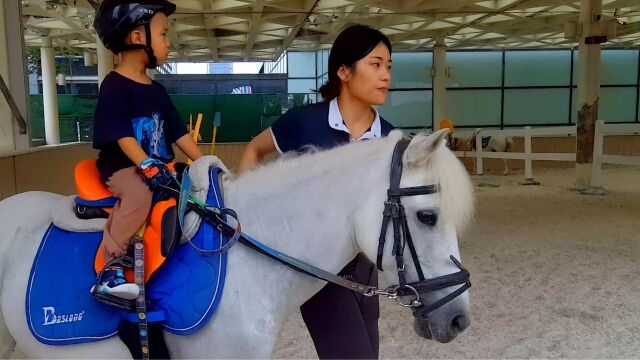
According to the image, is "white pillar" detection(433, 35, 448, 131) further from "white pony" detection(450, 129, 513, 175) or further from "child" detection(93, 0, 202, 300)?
"child" detection(93, 0, 202, 300)

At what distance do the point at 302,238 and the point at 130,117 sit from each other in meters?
0.72

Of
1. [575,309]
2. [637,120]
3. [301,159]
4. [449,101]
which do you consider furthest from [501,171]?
[301,159]

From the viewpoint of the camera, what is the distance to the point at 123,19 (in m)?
1.74

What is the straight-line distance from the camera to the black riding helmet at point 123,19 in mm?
1747

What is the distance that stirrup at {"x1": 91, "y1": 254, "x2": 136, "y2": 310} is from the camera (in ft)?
4.80

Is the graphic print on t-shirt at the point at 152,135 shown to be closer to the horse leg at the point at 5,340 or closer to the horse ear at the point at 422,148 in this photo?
the horse leg at the point at 5,340

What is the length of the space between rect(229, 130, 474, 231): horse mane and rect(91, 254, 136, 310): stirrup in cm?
42

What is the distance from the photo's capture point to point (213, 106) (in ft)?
48.5

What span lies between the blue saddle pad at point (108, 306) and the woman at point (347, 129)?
0.44 metres

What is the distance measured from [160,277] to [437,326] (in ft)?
2.71

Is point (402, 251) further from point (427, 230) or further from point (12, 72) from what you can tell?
point (12, 72)

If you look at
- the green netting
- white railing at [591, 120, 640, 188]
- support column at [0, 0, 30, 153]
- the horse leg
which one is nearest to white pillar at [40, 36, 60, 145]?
the green netting

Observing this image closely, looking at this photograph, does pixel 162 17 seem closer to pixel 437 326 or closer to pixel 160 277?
pixel 160 277

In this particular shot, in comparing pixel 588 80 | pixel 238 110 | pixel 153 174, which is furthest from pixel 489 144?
pixel 153 174
